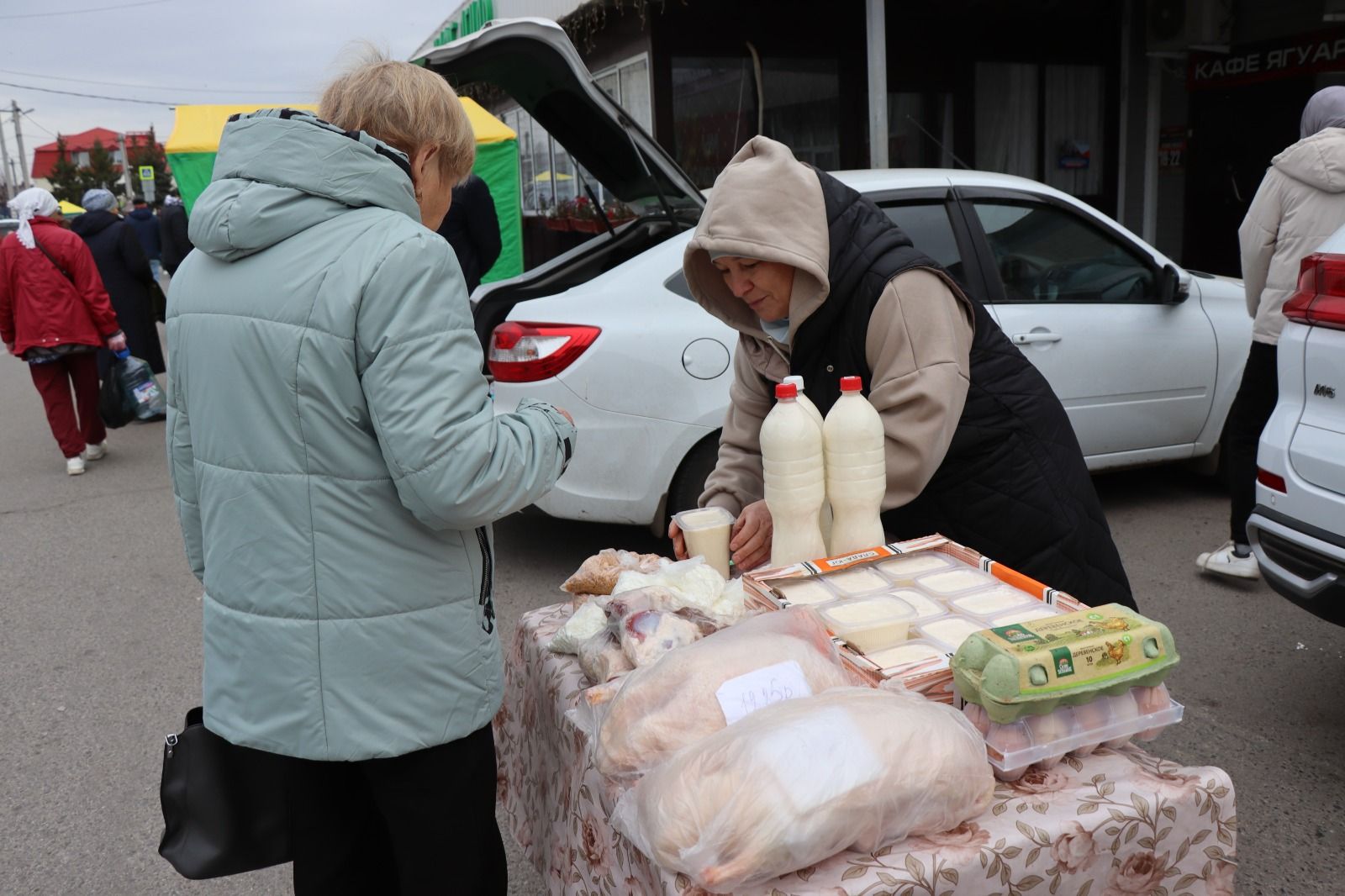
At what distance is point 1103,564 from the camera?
7.50ft

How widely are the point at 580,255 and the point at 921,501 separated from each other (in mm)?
3685

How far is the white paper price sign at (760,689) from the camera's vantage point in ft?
4.70

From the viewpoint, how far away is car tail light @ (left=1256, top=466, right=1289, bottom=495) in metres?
3.17

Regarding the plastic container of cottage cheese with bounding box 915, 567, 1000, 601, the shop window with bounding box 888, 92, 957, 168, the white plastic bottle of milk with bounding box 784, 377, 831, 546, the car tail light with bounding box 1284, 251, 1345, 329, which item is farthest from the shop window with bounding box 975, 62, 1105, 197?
the plastic container of cottage cheese with bounding box 915, 567, 1000, 601

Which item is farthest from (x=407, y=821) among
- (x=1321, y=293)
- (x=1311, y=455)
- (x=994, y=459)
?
(x=1321, y=293)

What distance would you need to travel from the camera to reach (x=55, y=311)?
760cm

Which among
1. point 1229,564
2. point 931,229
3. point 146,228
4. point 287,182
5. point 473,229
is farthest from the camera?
point 146,228

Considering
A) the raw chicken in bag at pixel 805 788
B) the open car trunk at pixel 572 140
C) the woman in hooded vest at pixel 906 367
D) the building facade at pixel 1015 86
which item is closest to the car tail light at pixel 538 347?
the open car trunk at pixel 572 140

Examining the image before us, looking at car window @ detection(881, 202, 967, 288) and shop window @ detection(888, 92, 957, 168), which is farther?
shop window @ detection(888, 92, 957, 168)

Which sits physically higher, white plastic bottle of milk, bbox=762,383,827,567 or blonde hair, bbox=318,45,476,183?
blonde hair, bbox=318,45,476,183

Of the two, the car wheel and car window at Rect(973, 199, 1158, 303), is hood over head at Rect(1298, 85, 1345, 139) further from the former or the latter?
the car wheel

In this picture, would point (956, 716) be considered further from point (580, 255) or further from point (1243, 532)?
point (580, 255)

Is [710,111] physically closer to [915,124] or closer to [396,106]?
[915,124]

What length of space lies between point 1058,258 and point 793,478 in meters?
3.58
